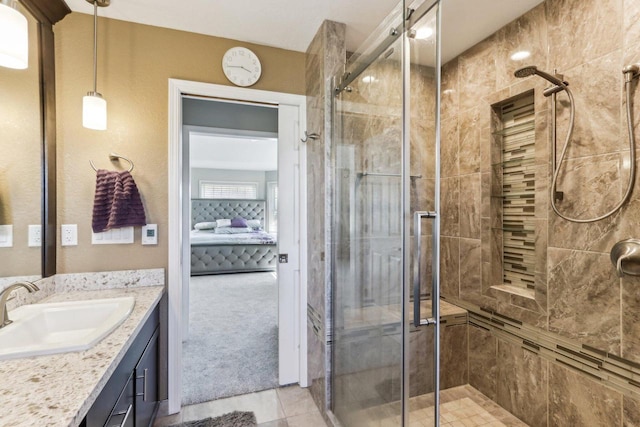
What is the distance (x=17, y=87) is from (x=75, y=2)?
0.65 metres

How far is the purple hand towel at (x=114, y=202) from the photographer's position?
1.85 meters

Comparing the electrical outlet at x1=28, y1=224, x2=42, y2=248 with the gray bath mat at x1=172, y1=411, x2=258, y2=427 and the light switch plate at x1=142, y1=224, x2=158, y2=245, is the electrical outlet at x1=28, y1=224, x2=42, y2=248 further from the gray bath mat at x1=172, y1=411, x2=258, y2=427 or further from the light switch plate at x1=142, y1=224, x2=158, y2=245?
the gray bath mat at x1=172, y1=411, x2=258, y2=427

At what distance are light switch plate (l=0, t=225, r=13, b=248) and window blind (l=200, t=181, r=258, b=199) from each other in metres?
6.76

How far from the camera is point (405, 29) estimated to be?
1.23 metres

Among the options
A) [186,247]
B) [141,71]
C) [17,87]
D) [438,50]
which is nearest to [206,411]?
[186,247]

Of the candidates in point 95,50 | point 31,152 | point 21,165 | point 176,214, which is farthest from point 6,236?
point 95,50

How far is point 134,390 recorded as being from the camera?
1375 mm

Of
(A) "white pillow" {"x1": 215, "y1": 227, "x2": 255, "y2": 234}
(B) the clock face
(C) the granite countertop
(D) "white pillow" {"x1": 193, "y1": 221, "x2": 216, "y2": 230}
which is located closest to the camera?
(C) the granite countertop

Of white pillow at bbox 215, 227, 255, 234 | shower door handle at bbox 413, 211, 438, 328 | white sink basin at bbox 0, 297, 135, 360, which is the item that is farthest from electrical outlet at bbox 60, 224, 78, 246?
white pillow at bbox 215, 227, 255, 234

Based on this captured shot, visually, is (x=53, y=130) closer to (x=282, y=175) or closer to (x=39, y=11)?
(x=39, y=11)

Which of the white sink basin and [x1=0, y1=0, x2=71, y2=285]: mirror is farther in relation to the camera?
[x1=0, y1=0, x2=71, y2=285]: mirror

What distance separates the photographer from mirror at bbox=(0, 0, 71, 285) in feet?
4.76

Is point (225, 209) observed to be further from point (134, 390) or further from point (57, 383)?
point (57, 383)

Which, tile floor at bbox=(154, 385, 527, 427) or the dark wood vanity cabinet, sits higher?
the dark wood vanity cabinet
